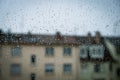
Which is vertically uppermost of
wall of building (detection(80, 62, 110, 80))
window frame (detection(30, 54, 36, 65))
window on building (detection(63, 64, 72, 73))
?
window frame (detection(30, 54, 36, 65))

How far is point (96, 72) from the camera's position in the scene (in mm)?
30656

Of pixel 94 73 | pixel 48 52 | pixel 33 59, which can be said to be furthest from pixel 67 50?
pixel 94 73

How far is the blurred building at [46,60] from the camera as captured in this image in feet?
88.7

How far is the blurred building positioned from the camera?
27031 millimetres

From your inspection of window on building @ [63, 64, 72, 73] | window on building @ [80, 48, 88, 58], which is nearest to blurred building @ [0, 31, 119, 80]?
window on building @ [63, 64, 72, 73]

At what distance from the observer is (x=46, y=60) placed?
28125 millimetres

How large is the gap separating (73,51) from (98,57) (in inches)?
205

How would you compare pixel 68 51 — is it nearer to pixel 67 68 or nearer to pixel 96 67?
pixel 67 68

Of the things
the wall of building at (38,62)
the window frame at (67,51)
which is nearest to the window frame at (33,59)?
the wall of building at (38,62)

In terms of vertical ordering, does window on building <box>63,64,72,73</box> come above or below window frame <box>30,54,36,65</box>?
below

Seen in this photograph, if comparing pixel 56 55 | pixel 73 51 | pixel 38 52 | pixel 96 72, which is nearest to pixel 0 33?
pixel 38 52

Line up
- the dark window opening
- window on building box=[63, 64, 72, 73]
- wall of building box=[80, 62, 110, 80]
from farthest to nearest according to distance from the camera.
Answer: the dark window opening < wall of building box=[80, 62, 110, 80] < window on building box=[63, 64, 72, 73]

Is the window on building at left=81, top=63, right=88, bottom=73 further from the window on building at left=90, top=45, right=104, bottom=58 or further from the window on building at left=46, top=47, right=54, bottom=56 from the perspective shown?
the window on building at left=46, top=47, right=54, bottom=56

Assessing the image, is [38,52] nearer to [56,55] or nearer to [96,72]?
[56,55]
